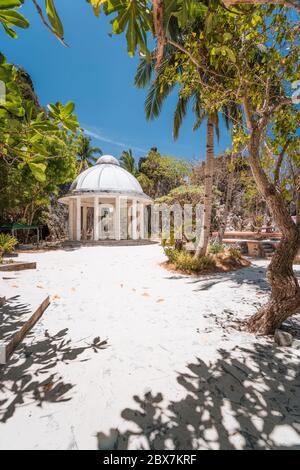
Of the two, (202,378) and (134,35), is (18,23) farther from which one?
(202,378)

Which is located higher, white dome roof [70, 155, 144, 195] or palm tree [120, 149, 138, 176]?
palm tree [120, 149, 138, 176]

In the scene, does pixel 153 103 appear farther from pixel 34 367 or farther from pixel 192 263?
pixel 34 367

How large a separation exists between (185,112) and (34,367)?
11.1 meters

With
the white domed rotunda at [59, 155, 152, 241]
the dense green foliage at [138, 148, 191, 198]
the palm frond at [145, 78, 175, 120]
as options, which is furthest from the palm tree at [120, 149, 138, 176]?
the palm frond at [145, 78, 175, 120]

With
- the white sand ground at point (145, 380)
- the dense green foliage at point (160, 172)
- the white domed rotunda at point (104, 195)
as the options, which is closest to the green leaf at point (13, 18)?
the white sand ground at point (145, 380)

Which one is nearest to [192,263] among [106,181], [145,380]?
[145,380]

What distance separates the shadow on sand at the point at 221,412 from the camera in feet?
5.93

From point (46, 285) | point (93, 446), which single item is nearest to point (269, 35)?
point (93, 446)

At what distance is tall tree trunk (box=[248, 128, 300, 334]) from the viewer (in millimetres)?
3496

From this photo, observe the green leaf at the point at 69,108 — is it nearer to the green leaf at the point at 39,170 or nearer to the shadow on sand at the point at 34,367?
the green leaf at the point at 39,170

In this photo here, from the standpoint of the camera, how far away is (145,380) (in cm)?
258

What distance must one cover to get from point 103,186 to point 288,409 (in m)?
18.7

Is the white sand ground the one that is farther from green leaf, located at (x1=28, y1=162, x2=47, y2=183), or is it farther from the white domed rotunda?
the white domed rotunda

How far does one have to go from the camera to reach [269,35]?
391 centimetres
